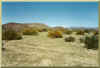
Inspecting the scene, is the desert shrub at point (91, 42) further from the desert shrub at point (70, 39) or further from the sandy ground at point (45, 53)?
the desert shrub at point (70, 39)

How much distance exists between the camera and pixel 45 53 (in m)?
2.21

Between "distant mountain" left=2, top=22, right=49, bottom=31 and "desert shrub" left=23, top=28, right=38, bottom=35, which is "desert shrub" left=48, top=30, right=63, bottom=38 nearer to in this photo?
"distant mountain" left=2, top=22, right=49, bottom=31

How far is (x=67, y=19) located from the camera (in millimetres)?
2369

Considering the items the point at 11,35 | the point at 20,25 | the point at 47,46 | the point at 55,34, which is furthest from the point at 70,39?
the point at 11,35

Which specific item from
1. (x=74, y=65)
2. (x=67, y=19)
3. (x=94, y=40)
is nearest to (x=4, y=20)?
(x=67, y=19)

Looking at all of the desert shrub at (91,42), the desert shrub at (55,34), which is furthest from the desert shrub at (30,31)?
the desert shrub at (91,42)

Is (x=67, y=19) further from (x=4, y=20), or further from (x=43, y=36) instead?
(x=4, y=20)

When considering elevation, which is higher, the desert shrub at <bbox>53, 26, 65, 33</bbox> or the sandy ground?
the desert shrub at <bbox>53, 26, 65, 33</bbox>

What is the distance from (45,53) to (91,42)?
2.71 feet

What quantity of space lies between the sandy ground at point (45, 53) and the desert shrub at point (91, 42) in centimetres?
8

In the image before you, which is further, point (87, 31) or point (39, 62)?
point (87, 31)

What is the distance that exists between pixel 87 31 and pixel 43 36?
0.78 meters

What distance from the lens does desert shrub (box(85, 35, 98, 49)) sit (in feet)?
7.54

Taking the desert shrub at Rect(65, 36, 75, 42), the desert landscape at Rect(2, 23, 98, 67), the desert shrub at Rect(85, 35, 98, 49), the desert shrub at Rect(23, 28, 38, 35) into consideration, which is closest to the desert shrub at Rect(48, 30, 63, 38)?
Answer: the desert landscape at Rect(2, 23, 98, 67)
